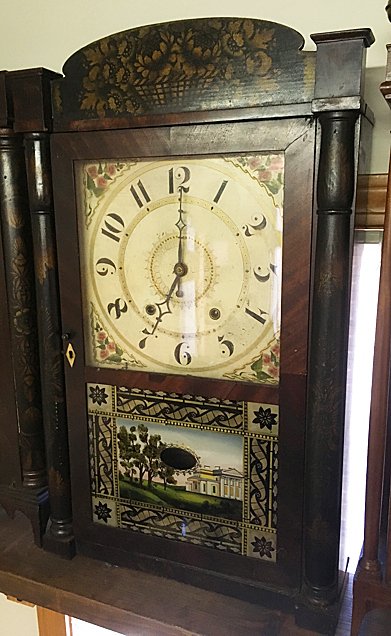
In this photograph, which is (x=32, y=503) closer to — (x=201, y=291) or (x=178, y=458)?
(x=178, y=458)

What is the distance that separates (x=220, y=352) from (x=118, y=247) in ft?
0.88

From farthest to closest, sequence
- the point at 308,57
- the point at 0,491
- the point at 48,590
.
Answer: the point at 0,491 < the point at 48,590 < the point at 308,57

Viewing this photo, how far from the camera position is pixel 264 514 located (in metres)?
0.99

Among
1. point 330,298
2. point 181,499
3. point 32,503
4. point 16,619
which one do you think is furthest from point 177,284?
point 16,619

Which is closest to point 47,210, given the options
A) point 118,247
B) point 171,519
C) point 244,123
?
point 118,247

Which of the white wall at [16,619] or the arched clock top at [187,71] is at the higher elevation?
the arched clock top at [187,71]

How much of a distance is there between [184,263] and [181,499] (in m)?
0.45

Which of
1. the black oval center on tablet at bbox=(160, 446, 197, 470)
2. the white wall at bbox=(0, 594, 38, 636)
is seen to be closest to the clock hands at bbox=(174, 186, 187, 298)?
the black oval center on tablet at bbox=(160, 446, 197, 470)

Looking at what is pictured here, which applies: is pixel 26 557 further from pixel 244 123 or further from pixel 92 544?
pixel 244 123

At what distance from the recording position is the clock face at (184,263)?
915 millimetres

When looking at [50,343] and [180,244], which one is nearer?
[180,244]

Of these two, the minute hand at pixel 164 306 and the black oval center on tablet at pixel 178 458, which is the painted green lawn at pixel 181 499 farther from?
the minute hand at pixel 164 306

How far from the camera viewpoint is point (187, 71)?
2.92 feet

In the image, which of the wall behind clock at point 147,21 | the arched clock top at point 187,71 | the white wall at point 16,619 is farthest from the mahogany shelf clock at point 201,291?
the white wall at point 16,619
